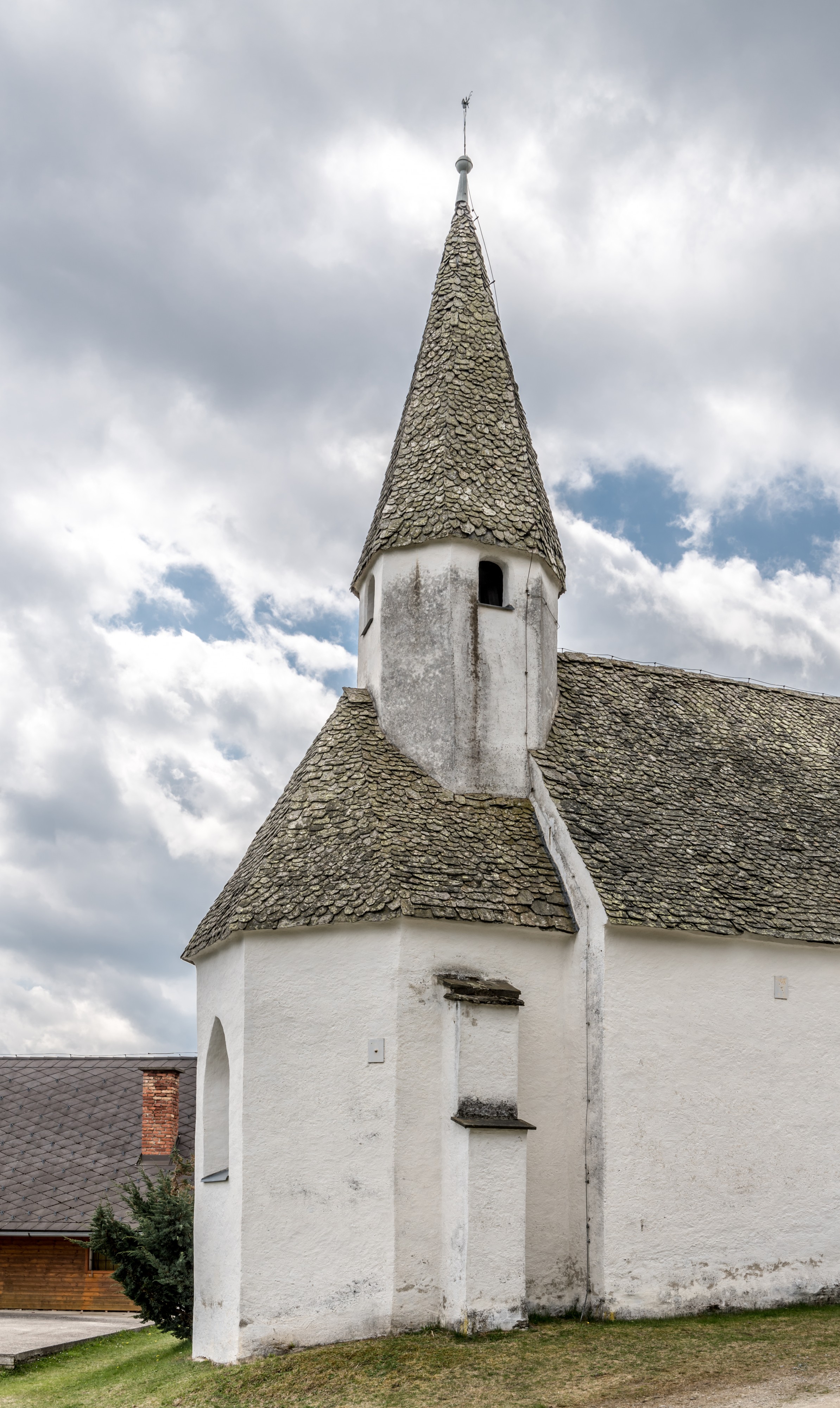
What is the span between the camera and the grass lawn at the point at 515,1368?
494 inches

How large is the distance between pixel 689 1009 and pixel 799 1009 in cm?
201

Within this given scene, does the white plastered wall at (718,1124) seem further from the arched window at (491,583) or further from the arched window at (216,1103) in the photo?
the arched window at (491,583)

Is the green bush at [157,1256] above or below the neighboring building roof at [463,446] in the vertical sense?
below

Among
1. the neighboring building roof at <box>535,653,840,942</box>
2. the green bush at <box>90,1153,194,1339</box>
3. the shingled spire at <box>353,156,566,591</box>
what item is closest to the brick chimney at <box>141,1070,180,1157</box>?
the green bush at <box>90,1153,194,1339</box>

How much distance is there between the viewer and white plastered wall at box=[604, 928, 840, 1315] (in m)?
15.8

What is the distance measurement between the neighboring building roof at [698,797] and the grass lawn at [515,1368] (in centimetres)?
504

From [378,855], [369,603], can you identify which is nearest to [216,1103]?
[378,855]

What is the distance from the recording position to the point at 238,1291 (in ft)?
48.9

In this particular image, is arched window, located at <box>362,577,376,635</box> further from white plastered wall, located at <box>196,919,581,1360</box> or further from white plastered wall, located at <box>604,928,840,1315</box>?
white plastered wall, located at <box>604,928,840,1315</box>

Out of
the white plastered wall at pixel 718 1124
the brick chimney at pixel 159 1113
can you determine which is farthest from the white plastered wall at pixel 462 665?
the brick chimney at pixel 159 1113

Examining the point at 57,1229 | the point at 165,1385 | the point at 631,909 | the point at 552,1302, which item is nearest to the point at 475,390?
the point at 631,909

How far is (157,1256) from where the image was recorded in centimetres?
1745

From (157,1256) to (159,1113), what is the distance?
9.26 meters

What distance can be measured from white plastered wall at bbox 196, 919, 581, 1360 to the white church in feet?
0.11
